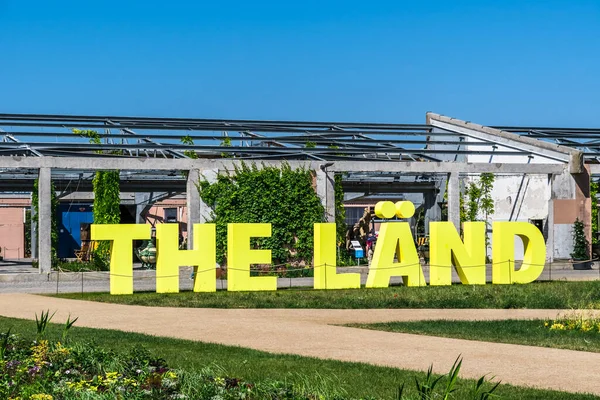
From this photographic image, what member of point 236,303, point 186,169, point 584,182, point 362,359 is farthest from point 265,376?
point 584,182

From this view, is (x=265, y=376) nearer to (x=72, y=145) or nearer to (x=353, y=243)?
(x=72, y=145)

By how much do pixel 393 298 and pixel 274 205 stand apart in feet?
46.4

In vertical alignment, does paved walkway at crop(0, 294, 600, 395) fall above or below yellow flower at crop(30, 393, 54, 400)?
below

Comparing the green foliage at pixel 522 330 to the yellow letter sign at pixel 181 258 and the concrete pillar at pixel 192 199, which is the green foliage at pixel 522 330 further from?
the concrete pillar at pixel 192 199

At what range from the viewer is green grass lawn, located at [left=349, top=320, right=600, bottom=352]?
1620cm

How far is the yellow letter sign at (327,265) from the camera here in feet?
93.9

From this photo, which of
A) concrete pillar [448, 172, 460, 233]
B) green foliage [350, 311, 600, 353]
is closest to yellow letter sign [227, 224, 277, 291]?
green foliage [350, 311, 600, 353]

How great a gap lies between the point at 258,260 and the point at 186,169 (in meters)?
10.0

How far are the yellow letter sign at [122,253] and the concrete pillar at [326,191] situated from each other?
1253 cm

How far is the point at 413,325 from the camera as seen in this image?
747 inches

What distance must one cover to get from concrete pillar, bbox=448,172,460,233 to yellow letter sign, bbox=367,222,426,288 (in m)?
11.6

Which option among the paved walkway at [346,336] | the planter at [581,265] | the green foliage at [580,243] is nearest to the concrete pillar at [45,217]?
the paved walkway at [346,336]

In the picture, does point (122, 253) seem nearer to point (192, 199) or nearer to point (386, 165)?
point (192, 199)

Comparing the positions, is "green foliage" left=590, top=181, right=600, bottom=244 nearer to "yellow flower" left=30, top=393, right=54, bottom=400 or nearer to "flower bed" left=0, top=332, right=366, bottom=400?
"flower bed" left=0, top=332, right=366, bottom=400
